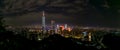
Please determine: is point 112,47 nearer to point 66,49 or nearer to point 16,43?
point 66,49

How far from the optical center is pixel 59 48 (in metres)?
14.0

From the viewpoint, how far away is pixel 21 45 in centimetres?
1486

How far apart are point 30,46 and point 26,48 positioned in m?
0.20

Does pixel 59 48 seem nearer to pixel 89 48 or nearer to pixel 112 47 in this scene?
pixel 89 48

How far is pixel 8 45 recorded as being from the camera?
590 inches

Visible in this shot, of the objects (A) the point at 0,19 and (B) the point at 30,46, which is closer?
(B) the point at 30,46

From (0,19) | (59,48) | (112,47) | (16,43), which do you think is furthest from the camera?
(0,19)

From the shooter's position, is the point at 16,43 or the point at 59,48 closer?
the point at 59,48

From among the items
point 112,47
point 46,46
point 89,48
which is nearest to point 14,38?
point 46,46

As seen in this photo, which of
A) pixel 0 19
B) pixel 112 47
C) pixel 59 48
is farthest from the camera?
pixel 0 19

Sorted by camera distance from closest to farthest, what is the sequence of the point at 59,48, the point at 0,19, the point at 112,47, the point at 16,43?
the point at 59,48 < the point at 16,43 < the point at 112,47 < the point at 0,19

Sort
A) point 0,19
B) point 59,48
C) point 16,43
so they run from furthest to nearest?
point 0,19, point 16,43, point 59,48

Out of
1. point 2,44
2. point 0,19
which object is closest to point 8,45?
point 2,44

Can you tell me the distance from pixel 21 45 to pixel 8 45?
0.60m
